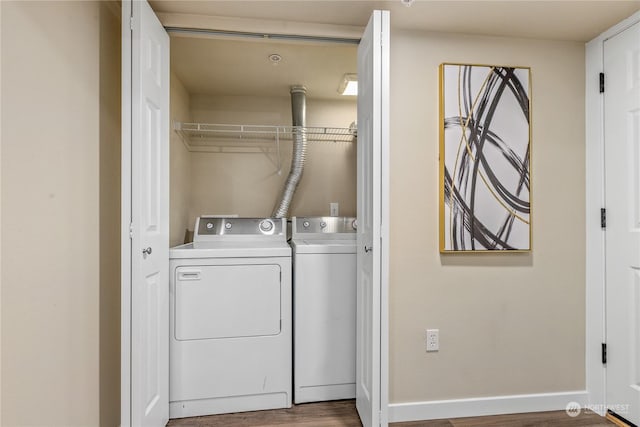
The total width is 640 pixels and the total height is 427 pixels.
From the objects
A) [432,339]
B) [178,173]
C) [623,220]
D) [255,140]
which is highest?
[255,140]

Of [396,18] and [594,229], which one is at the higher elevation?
[396,18]

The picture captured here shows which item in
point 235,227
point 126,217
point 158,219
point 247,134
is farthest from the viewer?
point 247,134

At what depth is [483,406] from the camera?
1930mm

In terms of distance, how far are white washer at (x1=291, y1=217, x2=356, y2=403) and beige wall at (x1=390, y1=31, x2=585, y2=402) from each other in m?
0.28

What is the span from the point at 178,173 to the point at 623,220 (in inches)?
107

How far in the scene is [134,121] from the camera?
1444 mm

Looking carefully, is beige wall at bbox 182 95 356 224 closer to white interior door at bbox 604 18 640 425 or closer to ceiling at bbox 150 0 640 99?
ceiling at bbox 150 0 640 99

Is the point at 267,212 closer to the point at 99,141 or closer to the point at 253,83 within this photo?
the point at 253,83

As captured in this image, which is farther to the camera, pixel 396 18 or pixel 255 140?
pixel 255 140

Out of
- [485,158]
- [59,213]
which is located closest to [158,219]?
[59,213]

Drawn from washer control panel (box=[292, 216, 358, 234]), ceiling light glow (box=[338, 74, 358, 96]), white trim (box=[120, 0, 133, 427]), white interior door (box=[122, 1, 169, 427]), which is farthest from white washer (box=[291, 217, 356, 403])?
ceiling light glow (box=[338, 74, 358, 96])

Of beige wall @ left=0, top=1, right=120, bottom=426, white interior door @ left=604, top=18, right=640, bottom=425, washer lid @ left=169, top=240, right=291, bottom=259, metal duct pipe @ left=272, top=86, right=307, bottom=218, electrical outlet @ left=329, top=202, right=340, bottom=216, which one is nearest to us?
beige wall @ left=0, top=1, right=120, bottom=426

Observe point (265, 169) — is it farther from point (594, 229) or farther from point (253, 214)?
point (594, 229)

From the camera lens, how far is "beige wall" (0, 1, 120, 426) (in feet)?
3.22
